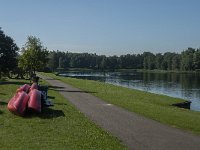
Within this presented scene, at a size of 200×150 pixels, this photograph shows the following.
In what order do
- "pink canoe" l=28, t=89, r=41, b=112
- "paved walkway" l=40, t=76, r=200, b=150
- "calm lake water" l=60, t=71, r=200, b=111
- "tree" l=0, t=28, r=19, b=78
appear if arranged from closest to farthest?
1. "paved walkway" l=40, t=76, r=200, b=150
2. "pink canoe" l=28, t=89, r=41, b=112
3. "calm lake water" l=60, t=71, r=200, b=111
4. "tree" l=0, t=28, r=19, b=78

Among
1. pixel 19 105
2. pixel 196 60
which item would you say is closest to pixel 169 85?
pixel 19 105

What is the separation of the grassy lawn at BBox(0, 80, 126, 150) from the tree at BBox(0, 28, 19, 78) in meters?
40.8

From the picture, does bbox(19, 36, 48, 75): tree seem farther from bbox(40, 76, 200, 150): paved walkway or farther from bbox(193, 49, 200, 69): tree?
bbox(193, 49, 200, 69): tree

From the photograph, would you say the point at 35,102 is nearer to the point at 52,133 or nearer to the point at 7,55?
A: the point at 52,133

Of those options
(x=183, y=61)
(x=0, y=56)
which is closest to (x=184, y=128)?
(x=0, y=56)

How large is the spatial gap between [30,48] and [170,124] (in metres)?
40.5

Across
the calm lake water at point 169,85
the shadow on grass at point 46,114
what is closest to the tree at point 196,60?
the calm lake water at point 169,85

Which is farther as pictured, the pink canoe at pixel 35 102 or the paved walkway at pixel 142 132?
the pink canoe at pixel 35 102

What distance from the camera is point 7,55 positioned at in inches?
2370

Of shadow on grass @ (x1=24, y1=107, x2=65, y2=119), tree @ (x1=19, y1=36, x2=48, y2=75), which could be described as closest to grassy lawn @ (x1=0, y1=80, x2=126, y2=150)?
shadow on grass @ (x1=24, y1=107, x2=65, y2=119)

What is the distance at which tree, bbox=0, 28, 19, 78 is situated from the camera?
59.7 m

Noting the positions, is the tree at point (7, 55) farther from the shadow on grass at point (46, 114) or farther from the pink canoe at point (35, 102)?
the pink canoe at point (35, 102)

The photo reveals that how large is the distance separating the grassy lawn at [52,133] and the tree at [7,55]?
40.8 m

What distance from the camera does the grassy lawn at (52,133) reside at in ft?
42.2
